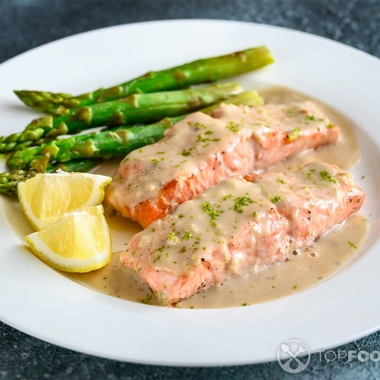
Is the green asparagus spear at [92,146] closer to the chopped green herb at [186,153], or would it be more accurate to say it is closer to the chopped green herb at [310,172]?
the chopped green herb at [186,153]

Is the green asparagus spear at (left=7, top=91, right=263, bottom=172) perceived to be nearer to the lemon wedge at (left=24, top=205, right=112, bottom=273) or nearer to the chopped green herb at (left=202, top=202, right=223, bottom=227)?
the lemon wedge at (left=24, top=205, right=112, bottom=273)

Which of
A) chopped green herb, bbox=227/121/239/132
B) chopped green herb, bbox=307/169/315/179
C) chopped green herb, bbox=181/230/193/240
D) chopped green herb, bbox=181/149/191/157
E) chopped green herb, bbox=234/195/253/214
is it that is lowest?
chopped green herb, bbox=307/169/315/179

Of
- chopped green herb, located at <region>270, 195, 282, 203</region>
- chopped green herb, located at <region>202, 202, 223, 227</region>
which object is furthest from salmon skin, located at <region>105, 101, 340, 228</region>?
chopped green herb, located at <region>270, 195, 282, 203</region>

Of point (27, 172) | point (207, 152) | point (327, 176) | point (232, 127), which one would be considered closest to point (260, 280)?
point (327, 176)

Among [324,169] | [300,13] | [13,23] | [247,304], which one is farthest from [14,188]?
[300,13]

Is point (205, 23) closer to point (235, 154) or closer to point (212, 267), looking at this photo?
point (235, 154)

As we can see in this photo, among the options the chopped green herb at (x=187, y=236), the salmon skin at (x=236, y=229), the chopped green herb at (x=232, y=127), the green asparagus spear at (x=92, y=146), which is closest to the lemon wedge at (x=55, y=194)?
the green asparagus spear at (x=92, y=146)

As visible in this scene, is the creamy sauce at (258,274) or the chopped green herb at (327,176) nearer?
the creamy sauce at (258,274)
